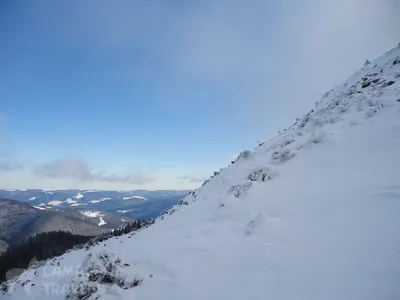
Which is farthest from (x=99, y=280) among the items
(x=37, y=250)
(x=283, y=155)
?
(x=37, y=250)

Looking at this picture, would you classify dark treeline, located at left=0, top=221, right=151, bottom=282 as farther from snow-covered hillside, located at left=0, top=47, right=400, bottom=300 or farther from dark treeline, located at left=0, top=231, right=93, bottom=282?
snow-covered hillside, located at left=0, top=47, right=400, bottom=300

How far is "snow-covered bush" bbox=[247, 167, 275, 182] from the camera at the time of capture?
13516 mm

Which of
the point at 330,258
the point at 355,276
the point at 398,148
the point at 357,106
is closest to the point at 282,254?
the point at 330,258

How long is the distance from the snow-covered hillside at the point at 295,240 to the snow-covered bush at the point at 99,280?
34 mm

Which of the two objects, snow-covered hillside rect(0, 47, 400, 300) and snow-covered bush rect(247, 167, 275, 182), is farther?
snow-covered bush rect(247, 167, 275, 182)

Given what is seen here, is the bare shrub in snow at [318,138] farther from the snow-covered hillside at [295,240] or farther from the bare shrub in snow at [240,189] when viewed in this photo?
the bare shrub in snow at [240,189]

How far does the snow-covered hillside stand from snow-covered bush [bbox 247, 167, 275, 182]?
0.27ft

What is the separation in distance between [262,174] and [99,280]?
9380 mm

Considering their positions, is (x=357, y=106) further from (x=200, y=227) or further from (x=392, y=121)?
(x=200, y=227)

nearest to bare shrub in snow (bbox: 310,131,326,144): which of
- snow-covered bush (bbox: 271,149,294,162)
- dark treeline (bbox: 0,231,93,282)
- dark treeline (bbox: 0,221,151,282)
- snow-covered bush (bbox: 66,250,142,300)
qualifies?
snow-covered bush (bbox: 271,149,294,162)

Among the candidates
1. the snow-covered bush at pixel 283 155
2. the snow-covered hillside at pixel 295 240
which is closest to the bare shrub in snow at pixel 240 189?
the snow-covered hillside at pixel 295 240

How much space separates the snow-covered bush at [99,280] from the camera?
804 cm

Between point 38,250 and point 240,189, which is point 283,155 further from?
point 38,250

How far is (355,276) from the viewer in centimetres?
515
